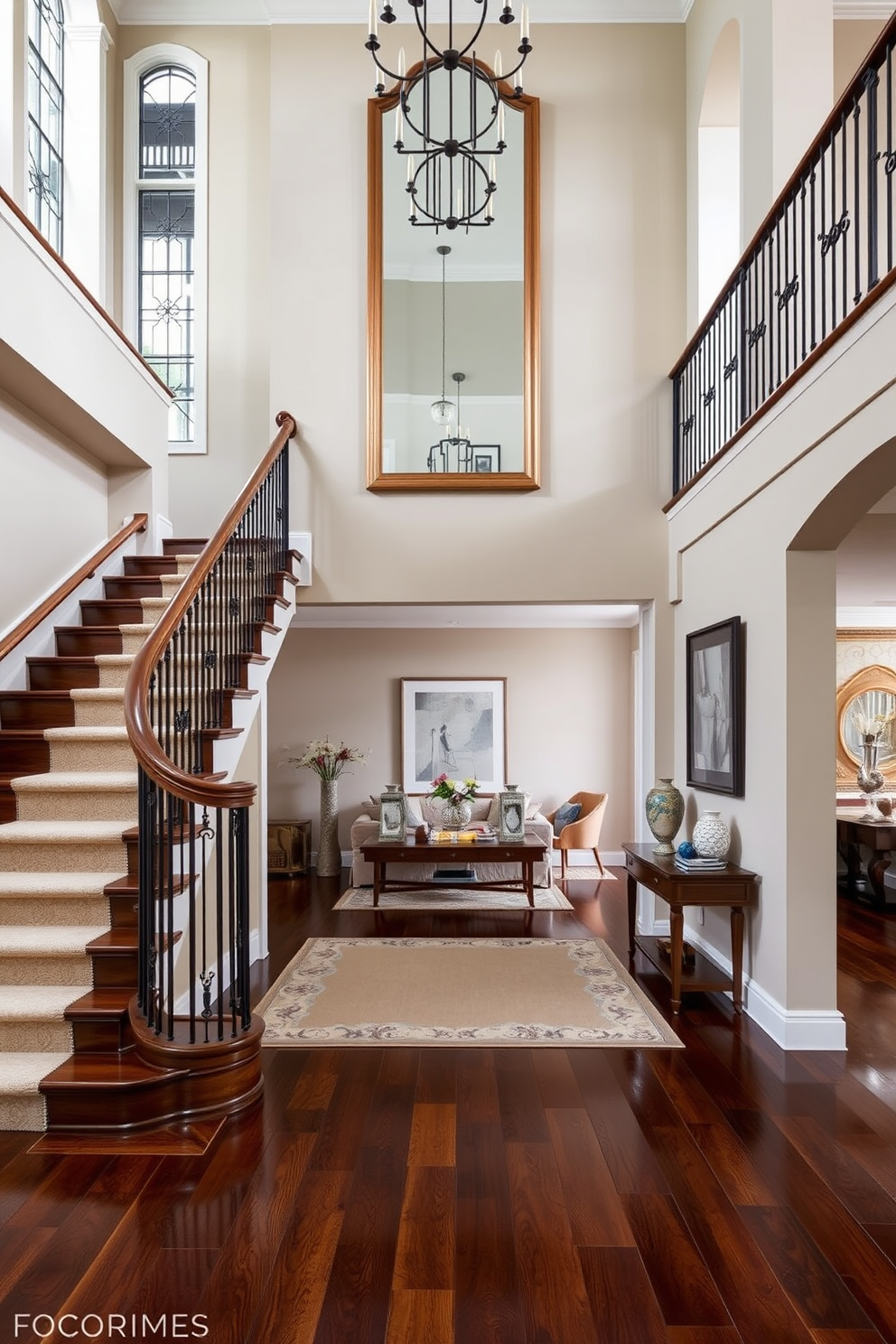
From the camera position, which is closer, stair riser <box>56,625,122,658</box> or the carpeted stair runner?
the carpeted stair runner

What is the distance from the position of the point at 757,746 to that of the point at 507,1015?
182 centimetres

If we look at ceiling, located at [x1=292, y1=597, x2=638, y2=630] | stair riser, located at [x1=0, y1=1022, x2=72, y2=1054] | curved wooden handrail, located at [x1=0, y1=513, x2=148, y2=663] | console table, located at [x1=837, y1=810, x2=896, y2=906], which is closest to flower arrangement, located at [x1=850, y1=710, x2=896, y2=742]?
console table, located at [x1=837, y1=810, x2=896, y2=906]

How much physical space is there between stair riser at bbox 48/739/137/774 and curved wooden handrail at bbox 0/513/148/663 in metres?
0.77

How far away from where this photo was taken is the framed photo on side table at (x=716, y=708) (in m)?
4.74

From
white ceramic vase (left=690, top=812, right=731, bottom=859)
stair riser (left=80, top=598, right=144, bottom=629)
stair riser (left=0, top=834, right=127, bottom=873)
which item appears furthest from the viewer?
stair riser (left=80, top=598, right=144, bottom=629)

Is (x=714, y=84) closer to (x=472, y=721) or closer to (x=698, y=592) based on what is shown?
(x=698, y=592)

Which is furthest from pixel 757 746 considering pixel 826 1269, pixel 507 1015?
pixel 826 1269

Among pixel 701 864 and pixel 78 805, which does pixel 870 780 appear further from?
pixel 78 805

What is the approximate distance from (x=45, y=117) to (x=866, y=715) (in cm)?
881

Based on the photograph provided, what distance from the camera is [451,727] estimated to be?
392 inches

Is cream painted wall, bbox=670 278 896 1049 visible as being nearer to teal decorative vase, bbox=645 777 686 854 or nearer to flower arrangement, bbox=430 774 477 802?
teal decorative vase, bbox=645 777 686 854

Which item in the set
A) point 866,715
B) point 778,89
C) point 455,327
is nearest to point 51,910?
point 455,327

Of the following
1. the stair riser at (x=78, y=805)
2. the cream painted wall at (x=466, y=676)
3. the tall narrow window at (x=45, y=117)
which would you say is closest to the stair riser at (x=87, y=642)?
the stair riser at (x=78, y=805)

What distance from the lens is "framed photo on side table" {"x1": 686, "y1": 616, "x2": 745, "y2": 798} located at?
4738 mm
